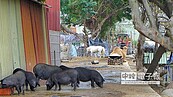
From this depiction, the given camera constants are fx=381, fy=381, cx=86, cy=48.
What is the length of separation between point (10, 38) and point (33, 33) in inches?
92.2

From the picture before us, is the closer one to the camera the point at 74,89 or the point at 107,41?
the point at 74,89

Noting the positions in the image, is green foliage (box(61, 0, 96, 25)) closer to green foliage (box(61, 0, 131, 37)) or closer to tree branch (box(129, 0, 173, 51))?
green foliage (box(61, 0, 131, 37))

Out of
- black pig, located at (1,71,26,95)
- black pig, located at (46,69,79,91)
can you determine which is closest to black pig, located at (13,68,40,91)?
black pig, located at (1,71,26,95)

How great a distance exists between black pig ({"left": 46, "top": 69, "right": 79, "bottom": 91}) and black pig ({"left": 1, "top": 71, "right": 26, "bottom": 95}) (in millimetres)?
1013

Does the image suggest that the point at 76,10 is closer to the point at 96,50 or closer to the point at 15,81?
the point at 96,50

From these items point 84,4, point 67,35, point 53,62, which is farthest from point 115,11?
point 67,35

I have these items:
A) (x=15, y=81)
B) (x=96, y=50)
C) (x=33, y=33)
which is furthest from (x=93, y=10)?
(x=15, y=81)

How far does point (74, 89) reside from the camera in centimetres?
1159

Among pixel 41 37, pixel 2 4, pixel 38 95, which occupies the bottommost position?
pixel 38 95

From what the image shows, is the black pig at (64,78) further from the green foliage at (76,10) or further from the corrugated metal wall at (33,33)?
the green foliage at (76,10)

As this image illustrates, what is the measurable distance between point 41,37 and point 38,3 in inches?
56.1

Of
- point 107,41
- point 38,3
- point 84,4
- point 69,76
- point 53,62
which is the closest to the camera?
point 69,76

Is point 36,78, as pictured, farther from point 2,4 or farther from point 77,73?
point 2,4

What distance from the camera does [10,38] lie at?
12219 millimetres
